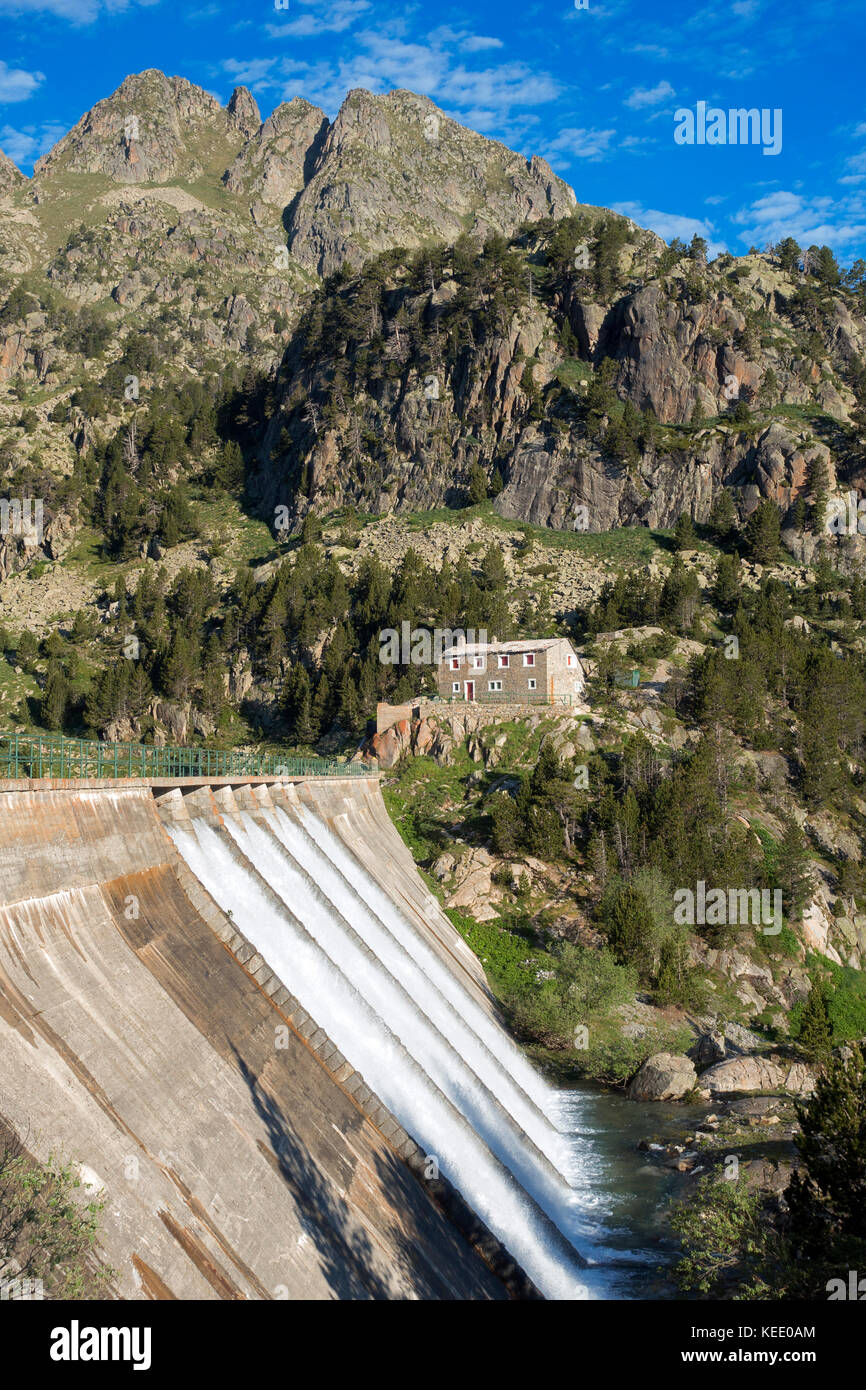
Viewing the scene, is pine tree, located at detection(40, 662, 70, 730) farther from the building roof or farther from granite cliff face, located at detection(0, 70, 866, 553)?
granite cliff face, located at detection(0, 70, 866, 553)

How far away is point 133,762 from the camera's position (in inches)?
1266

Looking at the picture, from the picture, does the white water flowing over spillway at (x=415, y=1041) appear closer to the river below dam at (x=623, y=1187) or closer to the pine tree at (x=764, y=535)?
the river below dam at (x=623, y=1187)

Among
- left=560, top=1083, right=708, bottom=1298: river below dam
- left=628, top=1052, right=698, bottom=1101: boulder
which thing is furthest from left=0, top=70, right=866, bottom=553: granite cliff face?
left=560, top=1083, right=708, bottom=1298: river below dam

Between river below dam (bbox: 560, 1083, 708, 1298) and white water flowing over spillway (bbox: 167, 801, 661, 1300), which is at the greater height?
white water flowing over spillway (bbox: 167, 801, 661, 1300)

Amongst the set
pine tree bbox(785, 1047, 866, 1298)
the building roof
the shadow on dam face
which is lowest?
pine tree bbox(785, 1047, 866, 1298)

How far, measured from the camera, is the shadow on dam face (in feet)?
44.8

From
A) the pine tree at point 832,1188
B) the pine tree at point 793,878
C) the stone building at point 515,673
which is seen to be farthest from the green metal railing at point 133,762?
the pine tree at point 793,878

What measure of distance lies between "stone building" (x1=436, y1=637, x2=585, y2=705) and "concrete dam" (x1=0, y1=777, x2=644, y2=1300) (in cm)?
4135

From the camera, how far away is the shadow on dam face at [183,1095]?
44.8ft

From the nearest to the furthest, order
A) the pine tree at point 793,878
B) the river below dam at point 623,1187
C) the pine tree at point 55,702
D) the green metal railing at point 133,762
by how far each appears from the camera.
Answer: the river below dam at point 623,1187, the green metal railing at point 133,762, the pine tree at point 793,878, the pine tree at point 55,702

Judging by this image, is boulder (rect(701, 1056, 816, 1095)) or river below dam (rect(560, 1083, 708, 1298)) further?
boulder (rect(701, 1056, 816, 1095))

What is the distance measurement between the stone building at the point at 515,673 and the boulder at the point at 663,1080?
33689mm

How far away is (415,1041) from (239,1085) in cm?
916

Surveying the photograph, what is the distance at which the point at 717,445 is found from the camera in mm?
106562
